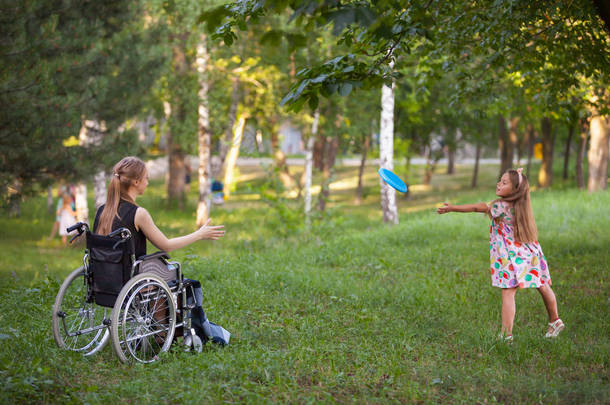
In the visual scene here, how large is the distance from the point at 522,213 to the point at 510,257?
0.42m

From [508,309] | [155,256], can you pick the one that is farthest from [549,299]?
[155,256]

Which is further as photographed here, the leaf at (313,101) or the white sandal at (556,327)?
the white sandal at (556,327)

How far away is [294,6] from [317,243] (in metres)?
8.08

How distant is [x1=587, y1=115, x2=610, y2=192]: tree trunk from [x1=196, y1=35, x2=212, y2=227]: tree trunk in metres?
11.7

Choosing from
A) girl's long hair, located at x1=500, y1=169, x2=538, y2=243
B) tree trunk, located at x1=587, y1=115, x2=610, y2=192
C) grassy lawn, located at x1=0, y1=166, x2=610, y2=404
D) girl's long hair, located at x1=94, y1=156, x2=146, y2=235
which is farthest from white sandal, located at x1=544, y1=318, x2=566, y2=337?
tree trunk, located at x1=587, y1=115, x2=610, y2=192

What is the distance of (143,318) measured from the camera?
4.62 meters

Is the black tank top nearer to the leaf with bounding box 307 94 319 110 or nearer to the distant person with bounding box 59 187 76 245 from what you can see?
the leaf with bounding box 307 94 319 110

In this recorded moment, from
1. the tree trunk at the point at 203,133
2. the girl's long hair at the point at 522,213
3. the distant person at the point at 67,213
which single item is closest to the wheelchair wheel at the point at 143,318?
the girl's long hair at the point at 522,213

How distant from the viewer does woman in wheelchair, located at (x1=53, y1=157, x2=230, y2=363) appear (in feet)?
14.6

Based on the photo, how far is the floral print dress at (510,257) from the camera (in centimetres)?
550

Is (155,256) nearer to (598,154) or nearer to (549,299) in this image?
(549,299)

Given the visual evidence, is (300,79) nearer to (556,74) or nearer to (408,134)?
(556,74)

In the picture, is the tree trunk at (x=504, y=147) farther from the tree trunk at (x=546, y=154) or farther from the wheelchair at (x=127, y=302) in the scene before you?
the wheelchair at (x=127, y=302)

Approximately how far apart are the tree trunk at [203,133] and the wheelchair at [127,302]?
1258cm
